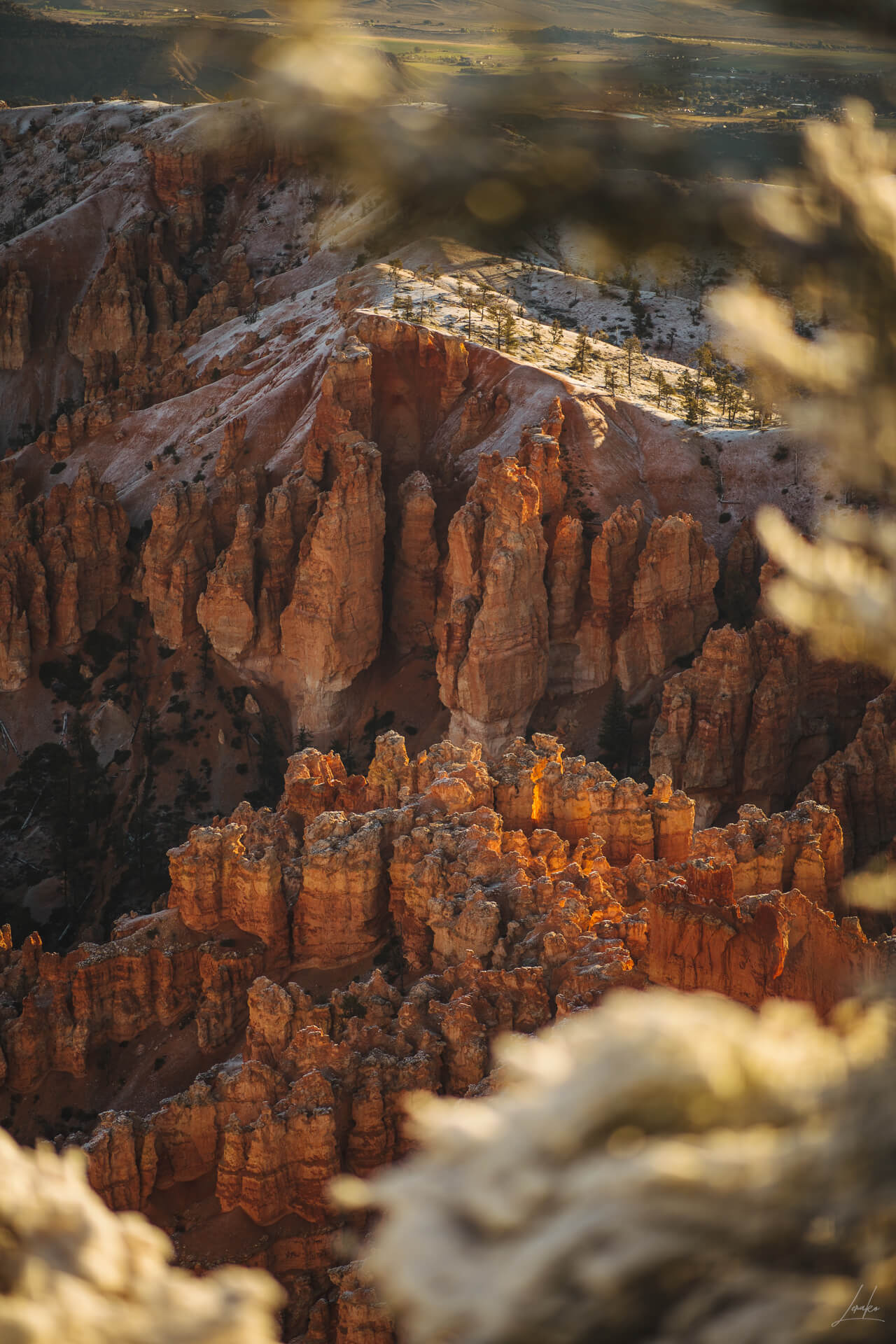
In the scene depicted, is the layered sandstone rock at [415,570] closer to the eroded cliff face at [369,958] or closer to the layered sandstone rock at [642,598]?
the layered sandstone rock at [642,598]

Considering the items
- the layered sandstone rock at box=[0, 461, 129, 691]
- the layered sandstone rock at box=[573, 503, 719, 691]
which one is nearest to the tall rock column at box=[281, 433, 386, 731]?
the layered sandstone rock at box=[573, 503, 719, 691]

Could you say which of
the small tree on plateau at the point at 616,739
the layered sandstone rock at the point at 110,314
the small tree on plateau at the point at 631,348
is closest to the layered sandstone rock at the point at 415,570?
the small tree on plateau at the point at 616,739

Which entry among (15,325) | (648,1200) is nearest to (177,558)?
(15,325)

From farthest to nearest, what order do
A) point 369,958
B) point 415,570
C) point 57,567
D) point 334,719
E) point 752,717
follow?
point 57,567, point 415,570, point 334,719, point 752,717, point 369,958

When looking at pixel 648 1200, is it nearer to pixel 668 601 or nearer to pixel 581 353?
pixel 668 601

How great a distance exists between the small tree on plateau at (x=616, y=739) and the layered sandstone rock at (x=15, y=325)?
206 feet

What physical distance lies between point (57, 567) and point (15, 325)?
40.9 metres

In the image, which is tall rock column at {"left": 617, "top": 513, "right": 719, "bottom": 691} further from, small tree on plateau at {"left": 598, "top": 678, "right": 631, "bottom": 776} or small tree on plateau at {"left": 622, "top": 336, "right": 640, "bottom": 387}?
small tree on plateau at {"left": 622, "top": 336, "right": 640, "bottom": 387}

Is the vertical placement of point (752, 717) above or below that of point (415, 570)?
below

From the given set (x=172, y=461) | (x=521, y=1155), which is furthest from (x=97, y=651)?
(x=521, y=1155)

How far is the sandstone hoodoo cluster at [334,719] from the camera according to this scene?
23.8 meters

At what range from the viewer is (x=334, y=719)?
5788 cm

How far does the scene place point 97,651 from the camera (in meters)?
61.8

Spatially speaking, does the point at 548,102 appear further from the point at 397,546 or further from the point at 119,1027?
the point at 397,546
